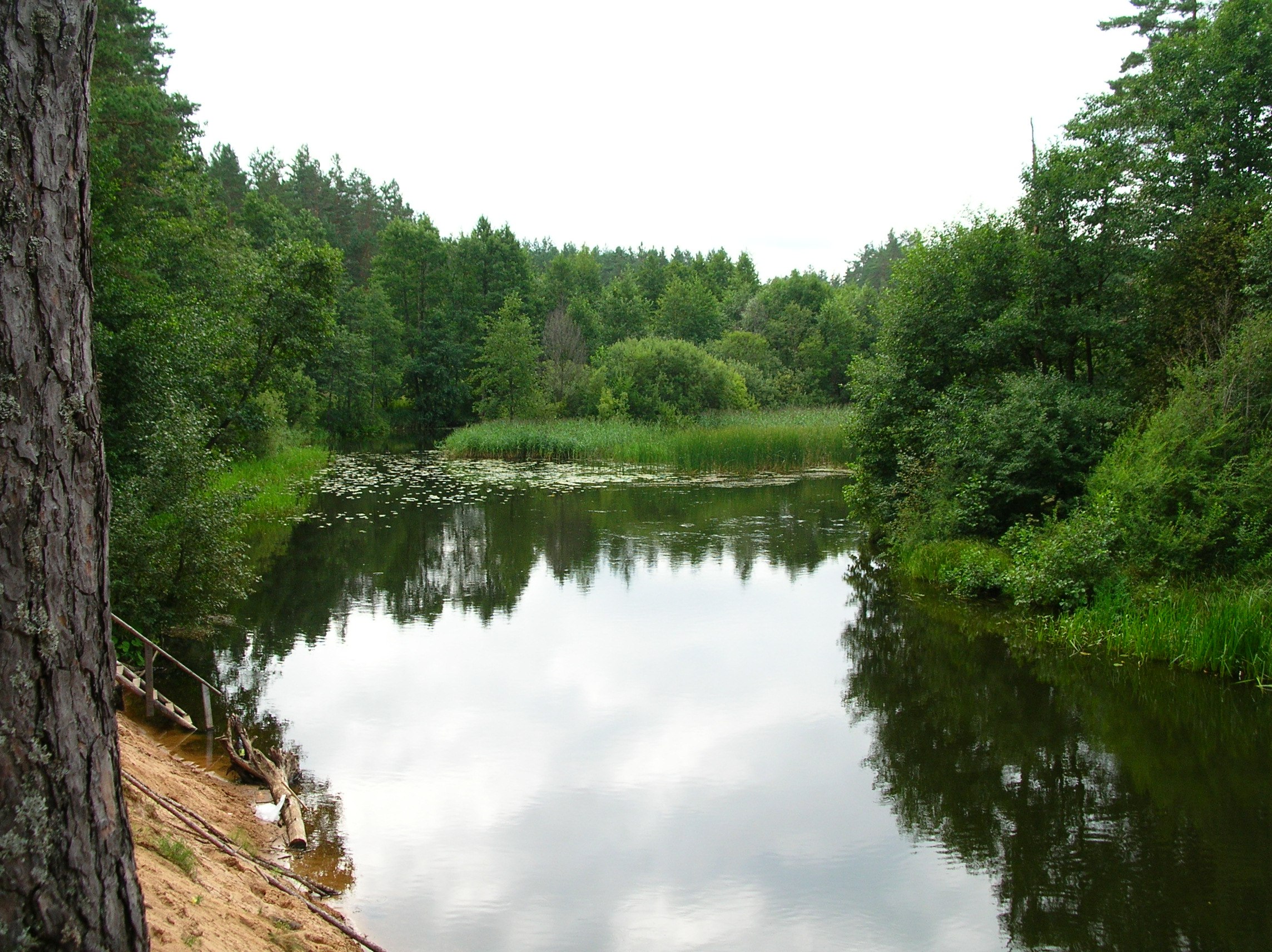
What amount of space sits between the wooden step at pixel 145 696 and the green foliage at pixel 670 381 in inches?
1288

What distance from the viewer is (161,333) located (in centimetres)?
1326

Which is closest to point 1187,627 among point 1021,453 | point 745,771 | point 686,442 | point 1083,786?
point 1083,786

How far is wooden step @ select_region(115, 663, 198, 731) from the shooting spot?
7402 millimetres

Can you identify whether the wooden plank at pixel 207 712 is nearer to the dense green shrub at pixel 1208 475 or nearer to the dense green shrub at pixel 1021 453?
the dense green shrub at pixel 1208 475

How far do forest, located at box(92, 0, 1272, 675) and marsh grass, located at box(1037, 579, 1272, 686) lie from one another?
1.2 inches

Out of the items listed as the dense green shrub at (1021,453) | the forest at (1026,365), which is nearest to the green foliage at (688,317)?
the forest at (1026,365)

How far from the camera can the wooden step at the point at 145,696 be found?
24.3ft

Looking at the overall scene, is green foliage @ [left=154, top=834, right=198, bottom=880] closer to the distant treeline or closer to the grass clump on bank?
the distant treeline

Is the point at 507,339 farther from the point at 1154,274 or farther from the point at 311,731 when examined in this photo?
the point at 311,731

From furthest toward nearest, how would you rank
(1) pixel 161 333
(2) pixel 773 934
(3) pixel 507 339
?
(3) pixel 507 339 → (1) pixel 161 333 → (2) pixel 773 934

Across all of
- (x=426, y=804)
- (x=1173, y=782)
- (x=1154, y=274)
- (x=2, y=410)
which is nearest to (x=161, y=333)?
(x=426, y=804)

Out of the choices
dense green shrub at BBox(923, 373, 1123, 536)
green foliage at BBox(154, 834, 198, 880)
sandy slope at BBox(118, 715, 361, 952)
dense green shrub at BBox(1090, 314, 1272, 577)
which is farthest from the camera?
dense green shrub at BBox(923, 373, 1123, 536)

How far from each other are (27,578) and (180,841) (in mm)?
3109

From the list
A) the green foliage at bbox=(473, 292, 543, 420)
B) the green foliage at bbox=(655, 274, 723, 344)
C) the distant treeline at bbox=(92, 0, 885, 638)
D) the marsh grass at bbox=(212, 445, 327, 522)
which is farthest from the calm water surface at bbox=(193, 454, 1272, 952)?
the green foliage at bbox=(655, 274, 723, 344)
